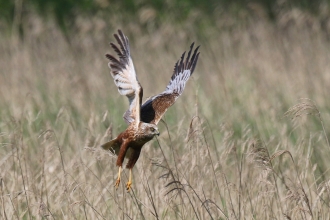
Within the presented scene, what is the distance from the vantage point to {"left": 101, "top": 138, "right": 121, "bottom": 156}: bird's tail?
10.9 ft

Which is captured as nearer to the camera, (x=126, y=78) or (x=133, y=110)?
(x=133, y=110)

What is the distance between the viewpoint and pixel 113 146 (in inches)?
132

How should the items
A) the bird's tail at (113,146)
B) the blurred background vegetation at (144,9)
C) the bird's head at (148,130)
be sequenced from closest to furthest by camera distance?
the bird's head at (148,130), the bird's tail at (113,146), the blurred background vegetation at (144,9)

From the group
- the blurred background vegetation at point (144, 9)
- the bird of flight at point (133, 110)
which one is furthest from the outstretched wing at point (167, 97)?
the blurred background vegetation at point (144, 9)

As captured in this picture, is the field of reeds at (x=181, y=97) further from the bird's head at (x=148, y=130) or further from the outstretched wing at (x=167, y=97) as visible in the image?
the bird's head at (x=148, y=130)

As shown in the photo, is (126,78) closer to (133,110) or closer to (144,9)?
(133,110)

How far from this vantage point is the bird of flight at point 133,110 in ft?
10.4

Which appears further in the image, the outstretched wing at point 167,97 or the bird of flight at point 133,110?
the outstretched wing at point 167,97

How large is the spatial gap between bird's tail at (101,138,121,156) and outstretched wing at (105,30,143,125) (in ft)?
0.49

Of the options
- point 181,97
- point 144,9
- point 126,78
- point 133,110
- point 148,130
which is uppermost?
point 144,9

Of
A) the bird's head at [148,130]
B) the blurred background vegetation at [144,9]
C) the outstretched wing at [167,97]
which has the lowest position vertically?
the bird's head at [148,130]

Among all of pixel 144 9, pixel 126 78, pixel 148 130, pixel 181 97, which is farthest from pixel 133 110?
pixel 144 9

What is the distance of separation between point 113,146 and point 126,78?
15.2 inches

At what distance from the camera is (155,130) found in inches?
124
